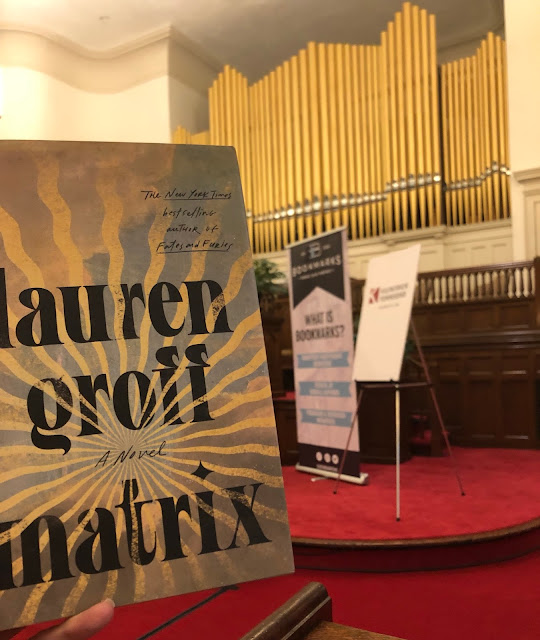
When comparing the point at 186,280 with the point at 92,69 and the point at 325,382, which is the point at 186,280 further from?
the point at 92,69

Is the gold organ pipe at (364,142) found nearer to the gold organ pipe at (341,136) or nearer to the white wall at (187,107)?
the gold organ pipe at (341,136)

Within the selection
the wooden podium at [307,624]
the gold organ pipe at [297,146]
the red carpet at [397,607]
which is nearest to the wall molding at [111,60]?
the gold organ pipe at [297,146]

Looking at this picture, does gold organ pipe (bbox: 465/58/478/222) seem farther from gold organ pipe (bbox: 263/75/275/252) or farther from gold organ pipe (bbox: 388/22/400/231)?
gold organ pipe (bbox: 263/75/275/252)

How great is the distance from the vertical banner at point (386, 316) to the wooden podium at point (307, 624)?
2412 millimetres

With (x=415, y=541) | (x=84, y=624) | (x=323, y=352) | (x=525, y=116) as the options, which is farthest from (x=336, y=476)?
(x=525, y=116)

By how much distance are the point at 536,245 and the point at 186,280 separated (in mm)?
5432

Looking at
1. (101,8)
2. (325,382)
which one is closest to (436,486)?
(325,382)

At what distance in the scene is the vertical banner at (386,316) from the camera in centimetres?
331

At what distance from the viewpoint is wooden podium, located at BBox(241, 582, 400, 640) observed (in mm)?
771

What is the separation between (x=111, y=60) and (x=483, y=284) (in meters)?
5.56

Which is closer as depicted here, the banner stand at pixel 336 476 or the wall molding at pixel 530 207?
the banner stand at pixel 336 476

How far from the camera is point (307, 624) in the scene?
33.0 inches

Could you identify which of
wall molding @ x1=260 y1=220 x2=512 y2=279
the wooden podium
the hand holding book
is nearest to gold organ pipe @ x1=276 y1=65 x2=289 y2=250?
wall molding @ x1=260 y1=220 x2=512 y2=279

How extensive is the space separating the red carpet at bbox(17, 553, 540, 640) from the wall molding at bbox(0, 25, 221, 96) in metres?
6.63
